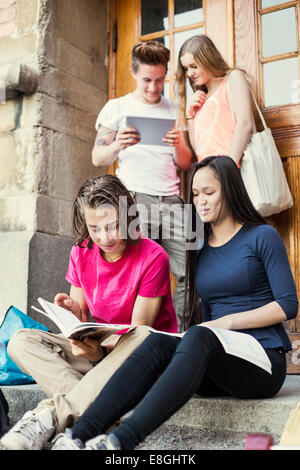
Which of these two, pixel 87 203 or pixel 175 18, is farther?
pixel 175 18

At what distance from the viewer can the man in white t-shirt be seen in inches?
115

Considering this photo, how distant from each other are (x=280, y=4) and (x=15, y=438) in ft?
8.53

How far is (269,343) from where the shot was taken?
6.25 feet

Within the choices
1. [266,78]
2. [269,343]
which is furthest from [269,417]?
[266,78]

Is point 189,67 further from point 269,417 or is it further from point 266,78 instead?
point 269,417

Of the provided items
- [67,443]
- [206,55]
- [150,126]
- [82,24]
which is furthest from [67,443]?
[82,24]

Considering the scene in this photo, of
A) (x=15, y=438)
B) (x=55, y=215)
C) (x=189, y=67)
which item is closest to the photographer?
(x=15, y=438)

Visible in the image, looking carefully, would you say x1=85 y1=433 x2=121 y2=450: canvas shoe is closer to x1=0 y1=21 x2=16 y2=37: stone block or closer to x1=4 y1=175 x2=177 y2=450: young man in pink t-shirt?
x1=4 y1=175 x2=177 y2=450: young man in pink t-shirt

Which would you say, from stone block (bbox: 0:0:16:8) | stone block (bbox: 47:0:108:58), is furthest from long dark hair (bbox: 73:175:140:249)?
stone block (bbox: 0:0:16:8)

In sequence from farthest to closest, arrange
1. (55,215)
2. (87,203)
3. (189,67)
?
(55,215) < (189,67) < (87,203)

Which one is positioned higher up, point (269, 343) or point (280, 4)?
point (280, 4)

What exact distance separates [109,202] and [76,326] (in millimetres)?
555

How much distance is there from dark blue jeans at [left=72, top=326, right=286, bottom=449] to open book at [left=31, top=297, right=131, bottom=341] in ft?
0.44

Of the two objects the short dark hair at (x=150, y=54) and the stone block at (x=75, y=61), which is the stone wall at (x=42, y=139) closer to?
the stone block at (x=75, y=61)
